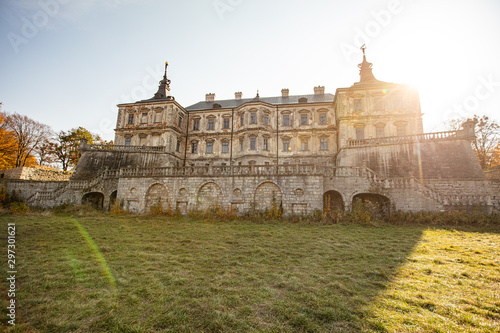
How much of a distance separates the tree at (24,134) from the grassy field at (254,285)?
34378mm

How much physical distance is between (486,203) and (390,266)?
1449 centimetres

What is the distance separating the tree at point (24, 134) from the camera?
33.2 meters

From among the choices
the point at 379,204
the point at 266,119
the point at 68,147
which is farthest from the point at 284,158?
the point at 68,147

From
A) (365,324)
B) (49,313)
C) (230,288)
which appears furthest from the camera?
(230,288)

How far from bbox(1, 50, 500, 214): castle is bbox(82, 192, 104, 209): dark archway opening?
3.8 inches

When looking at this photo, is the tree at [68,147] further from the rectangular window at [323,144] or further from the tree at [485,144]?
the tree at [485,144]

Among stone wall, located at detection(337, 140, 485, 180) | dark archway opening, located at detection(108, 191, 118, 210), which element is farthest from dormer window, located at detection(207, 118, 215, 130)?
stone wall, located at detection(337, 140, 485, 180)

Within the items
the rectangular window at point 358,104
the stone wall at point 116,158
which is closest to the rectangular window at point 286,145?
the rectangular window at point 358,104

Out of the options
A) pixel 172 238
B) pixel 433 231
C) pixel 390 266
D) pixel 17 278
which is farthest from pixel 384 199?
pixel 17 278

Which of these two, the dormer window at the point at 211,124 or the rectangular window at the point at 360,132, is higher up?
the dormer window at the point at 211,124

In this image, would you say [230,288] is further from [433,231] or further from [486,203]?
[486,203]

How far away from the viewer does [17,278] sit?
5.48m

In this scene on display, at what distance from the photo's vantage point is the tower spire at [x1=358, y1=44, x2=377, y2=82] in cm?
3120

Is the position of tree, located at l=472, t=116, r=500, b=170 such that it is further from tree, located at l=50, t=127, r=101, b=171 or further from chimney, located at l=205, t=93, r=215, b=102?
tree, located at l=50, t=127, r=101, b=171
